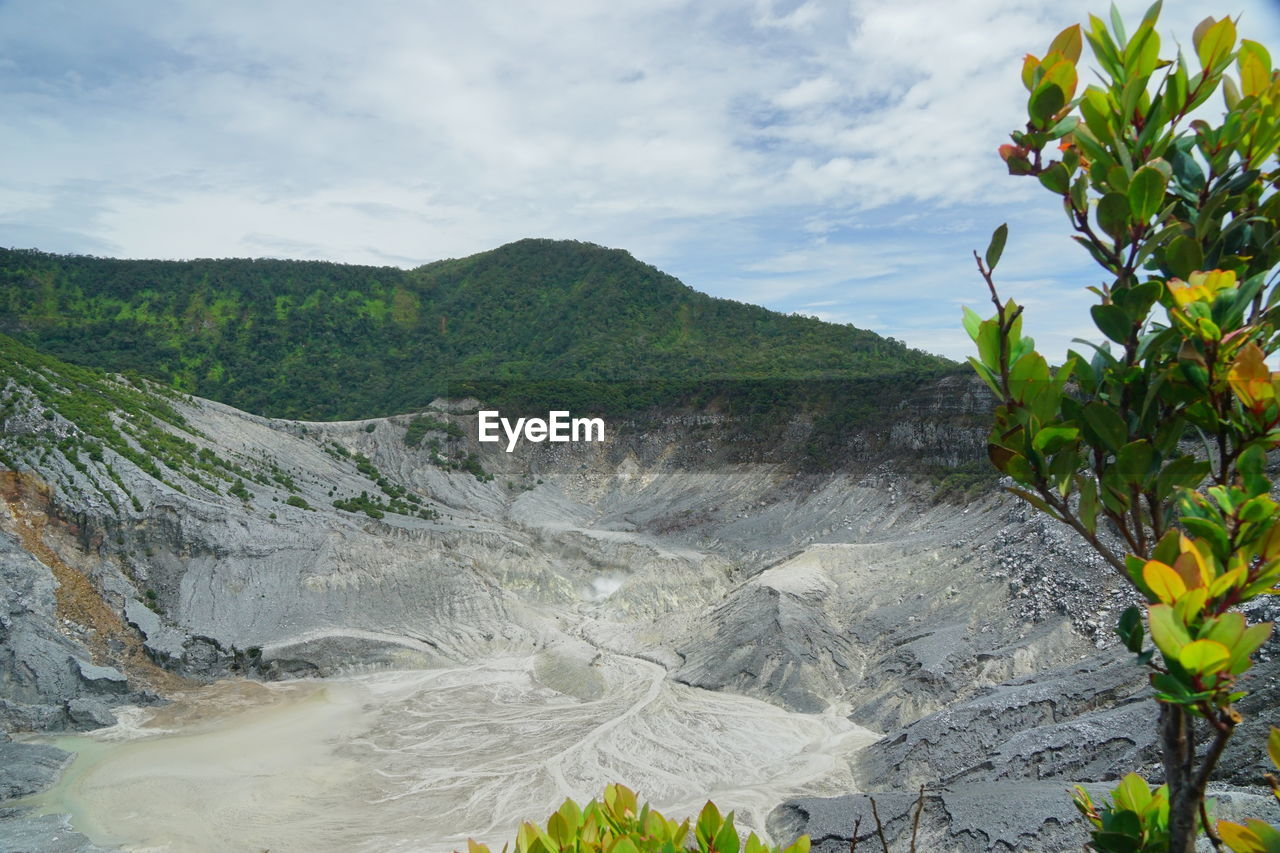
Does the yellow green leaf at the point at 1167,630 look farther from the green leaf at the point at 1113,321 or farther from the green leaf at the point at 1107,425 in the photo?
the green leaf at the point at 1113,321

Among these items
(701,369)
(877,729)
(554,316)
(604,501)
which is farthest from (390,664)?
(554,316)

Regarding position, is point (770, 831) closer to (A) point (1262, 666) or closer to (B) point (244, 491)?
(A) point (1262, 666)

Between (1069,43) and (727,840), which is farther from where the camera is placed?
(727,840)

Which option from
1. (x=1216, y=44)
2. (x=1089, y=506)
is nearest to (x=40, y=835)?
(x=1089, y=506)

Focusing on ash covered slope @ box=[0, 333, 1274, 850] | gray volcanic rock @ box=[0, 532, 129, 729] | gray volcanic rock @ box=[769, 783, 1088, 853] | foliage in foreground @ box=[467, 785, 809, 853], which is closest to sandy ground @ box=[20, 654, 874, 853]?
gray volcanic rock @ box=[0, 532, 129, 729]

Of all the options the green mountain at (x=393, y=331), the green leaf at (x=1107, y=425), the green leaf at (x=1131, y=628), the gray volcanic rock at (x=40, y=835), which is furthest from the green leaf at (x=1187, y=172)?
the green mountain at (x=393, y=331)

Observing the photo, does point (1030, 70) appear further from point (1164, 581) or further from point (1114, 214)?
point (1164, 581)
